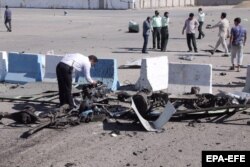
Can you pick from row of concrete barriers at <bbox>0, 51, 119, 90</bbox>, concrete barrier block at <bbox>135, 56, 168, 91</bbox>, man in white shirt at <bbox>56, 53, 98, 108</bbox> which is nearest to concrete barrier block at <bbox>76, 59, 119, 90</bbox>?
row of concrete barriers at <bbox>0, 51, 119, 90</bbox>

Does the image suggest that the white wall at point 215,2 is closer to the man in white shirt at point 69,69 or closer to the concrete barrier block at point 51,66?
the concrete barrier block at point 51,66

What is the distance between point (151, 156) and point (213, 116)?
2978mm

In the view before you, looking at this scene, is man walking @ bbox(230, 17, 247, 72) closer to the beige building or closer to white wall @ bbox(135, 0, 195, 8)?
the beige building

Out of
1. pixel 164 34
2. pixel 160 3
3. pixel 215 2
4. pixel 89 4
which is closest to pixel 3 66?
pixel 164 34

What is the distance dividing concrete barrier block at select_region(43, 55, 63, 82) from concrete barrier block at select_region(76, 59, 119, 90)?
37.7 inches

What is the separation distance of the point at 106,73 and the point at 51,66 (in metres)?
1.89

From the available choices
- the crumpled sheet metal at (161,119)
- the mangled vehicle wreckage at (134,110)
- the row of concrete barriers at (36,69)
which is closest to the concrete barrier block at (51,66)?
the row of concrete barriers at (36,69)

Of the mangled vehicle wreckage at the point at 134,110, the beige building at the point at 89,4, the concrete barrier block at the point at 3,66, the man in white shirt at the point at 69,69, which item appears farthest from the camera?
the beige building at the point at 89,4

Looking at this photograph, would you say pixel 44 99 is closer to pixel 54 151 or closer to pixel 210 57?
pixel 54 151

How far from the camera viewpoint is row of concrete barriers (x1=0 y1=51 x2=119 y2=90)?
15367mm

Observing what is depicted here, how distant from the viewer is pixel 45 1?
8788 cm

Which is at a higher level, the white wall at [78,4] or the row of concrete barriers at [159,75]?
the white wall at [78,4]

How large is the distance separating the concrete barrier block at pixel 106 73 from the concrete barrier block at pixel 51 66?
0.96m

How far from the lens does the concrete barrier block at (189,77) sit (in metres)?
14.4
